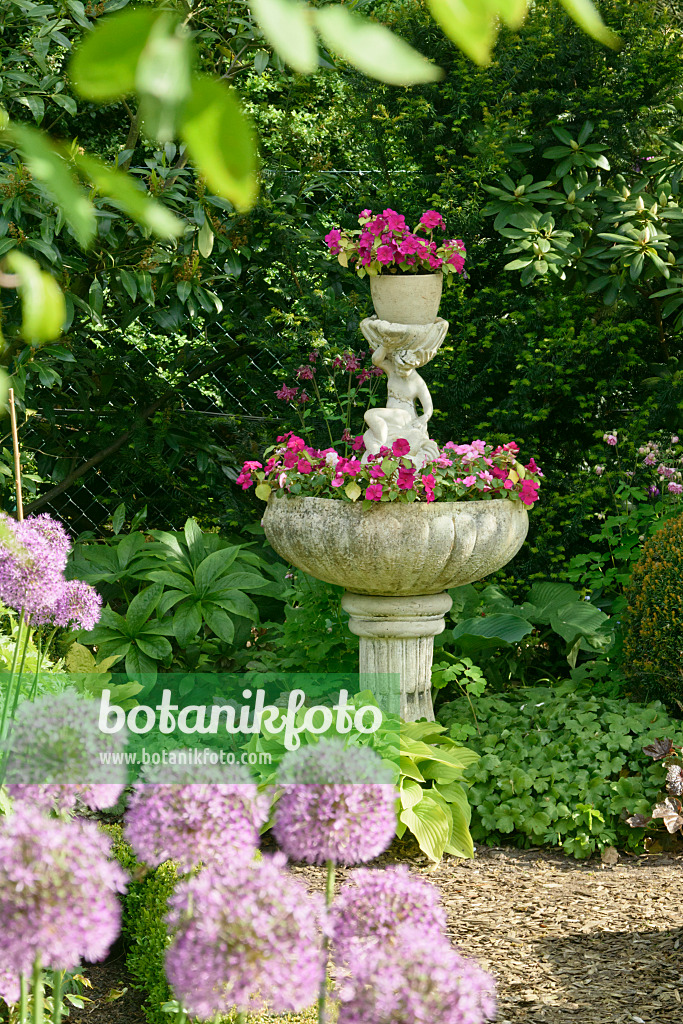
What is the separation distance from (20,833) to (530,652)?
3.96 m

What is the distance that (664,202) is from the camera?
4621 mm

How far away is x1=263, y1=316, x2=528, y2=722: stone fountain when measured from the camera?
3.43m

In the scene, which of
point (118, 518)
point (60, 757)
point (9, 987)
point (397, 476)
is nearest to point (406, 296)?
point (397, 476)

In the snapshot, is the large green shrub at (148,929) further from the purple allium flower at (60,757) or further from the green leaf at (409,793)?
the purple allium flower at (60,757)

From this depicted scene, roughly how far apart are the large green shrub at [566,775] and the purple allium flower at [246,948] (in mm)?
2652

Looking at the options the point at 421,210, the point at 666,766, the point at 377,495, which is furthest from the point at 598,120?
the point at 666,766

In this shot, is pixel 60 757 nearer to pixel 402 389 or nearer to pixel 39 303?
pixel 39 303

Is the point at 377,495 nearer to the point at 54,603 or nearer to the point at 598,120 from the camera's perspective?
the point at 54,603

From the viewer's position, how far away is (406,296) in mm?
3803

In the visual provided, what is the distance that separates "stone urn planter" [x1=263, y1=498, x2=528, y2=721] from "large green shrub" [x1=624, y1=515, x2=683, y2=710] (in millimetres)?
501

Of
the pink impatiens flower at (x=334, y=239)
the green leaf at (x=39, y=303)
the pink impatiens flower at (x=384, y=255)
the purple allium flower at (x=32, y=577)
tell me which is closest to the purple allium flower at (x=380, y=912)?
the green leaf at (x=39, y=303)

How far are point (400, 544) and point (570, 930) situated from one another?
4.34 feet

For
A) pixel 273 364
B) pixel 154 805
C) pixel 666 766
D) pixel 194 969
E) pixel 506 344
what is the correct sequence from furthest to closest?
1. pixel 273 364
2. pixel 506 344
3. pixel 666 766
4. pixel 154 805
5. pixel 194 969

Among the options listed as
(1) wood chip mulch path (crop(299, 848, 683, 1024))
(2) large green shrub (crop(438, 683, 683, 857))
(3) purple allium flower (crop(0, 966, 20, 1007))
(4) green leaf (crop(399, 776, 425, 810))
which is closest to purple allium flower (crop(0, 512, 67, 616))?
(3) purple allium flower (crop(0, 966, 20, 1007))
